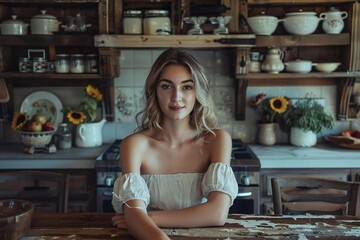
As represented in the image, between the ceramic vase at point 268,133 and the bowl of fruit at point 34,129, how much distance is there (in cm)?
145

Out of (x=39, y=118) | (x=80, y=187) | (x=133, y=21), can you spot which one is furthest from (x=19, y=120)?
(x=133, y=21)

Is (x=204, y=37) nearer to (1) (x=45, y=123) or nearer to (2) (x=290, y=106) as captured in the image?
(2) (x=290, y=106)

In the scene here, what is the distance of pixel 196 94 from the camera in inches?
68.6

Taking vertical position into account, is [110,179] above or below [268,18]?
below

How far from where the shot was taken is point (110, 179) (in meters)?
2.64

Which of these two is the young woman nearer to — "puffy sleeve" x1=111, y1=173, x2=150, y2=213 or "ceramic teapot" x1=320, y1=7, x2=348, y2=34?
"puffy sleeve" x1=111, y1=173, x2=150, y2=213

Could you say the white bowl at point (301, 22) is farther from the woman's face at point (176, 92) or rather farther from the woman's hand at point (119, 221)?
the woman's hand at point (119, 221)

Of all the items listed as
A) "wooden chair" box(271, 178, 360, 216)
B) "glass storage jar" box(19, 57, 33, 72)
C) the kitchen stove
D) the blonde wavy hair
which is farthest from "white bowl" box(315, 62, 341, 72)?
"glass storage jar" box(19, 57, 33, 72)

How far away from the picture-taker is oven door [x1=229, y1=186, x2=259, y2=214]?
2.65 metres

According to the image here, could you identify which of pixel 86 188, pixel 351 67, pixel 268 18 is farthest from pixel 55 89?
pixel 351 67

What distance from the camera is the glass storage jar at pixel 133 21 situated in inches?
115

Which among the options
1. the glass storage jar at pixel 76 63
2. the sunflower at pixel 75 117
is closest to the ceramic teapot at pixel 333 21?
the glass storage jar at pixel 76 63

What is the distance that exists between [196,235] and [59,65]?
1.99m

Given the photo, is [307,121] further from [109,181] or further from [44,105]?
[44,105]
